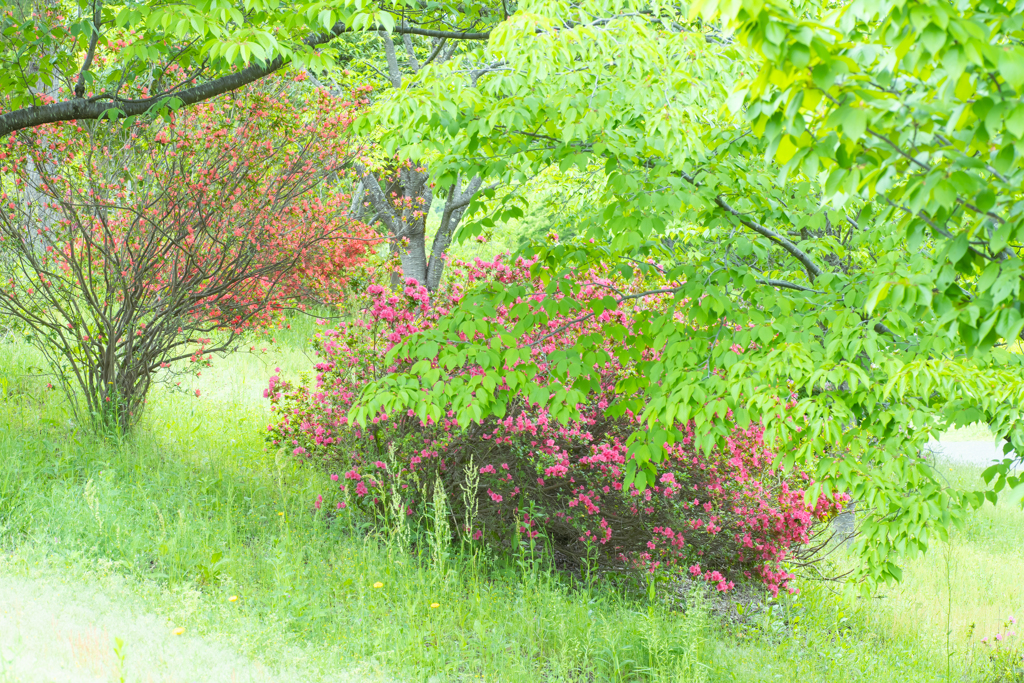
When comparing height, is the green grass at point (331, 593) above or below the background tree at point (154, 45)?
below

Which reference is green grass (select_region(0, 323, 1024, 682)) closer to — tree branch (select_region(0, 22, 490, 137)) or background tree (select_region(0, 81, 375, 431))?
background tree (select_region(0, 81, 375, 431))

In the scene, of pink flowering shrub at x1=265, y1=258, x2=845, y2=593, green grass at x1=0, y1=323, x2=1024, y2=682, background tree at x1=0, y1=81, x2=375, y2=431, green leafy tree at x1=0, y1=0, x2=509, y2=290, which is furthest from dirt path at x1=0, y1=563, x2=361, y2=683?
background tree at x1=0, y1=81, x2=375, y2=431

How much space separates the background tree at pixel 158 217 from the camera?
20.7ft

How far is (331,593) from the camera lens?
4.88 metres

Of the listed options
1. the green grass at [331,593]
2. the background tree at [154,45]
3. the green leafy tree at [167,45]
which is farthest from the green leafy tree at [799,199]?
the green grass at [331,593]

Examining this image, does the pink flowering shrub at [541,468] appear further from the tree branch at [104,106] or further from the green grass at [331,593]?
the tree branch at [104,106]

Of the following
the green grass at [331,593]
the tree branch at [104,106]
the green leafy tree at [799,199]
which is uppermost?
the tree branch at [104,106]

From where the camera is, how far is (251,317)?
760cm

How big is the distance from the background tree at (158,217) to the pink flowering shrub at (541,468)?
1445 millimetres

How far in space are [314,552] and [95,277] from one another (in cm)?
349

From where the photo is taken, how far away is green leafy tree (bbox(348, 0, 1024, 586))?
195 cm

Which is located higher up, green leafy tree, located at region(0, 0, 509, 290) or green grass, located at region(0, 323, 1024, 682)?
green leafy tree, located at region(0, 0, 509, 290)

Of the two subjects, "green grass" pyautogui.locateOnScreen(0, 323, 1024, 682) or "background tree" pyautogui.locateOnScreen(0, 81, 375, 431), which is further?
"background tree" pyautogui.locateOnScreen(0, 81, 375, 431)

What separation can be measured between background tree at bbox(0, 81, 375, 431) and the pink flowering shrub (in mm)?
1445
